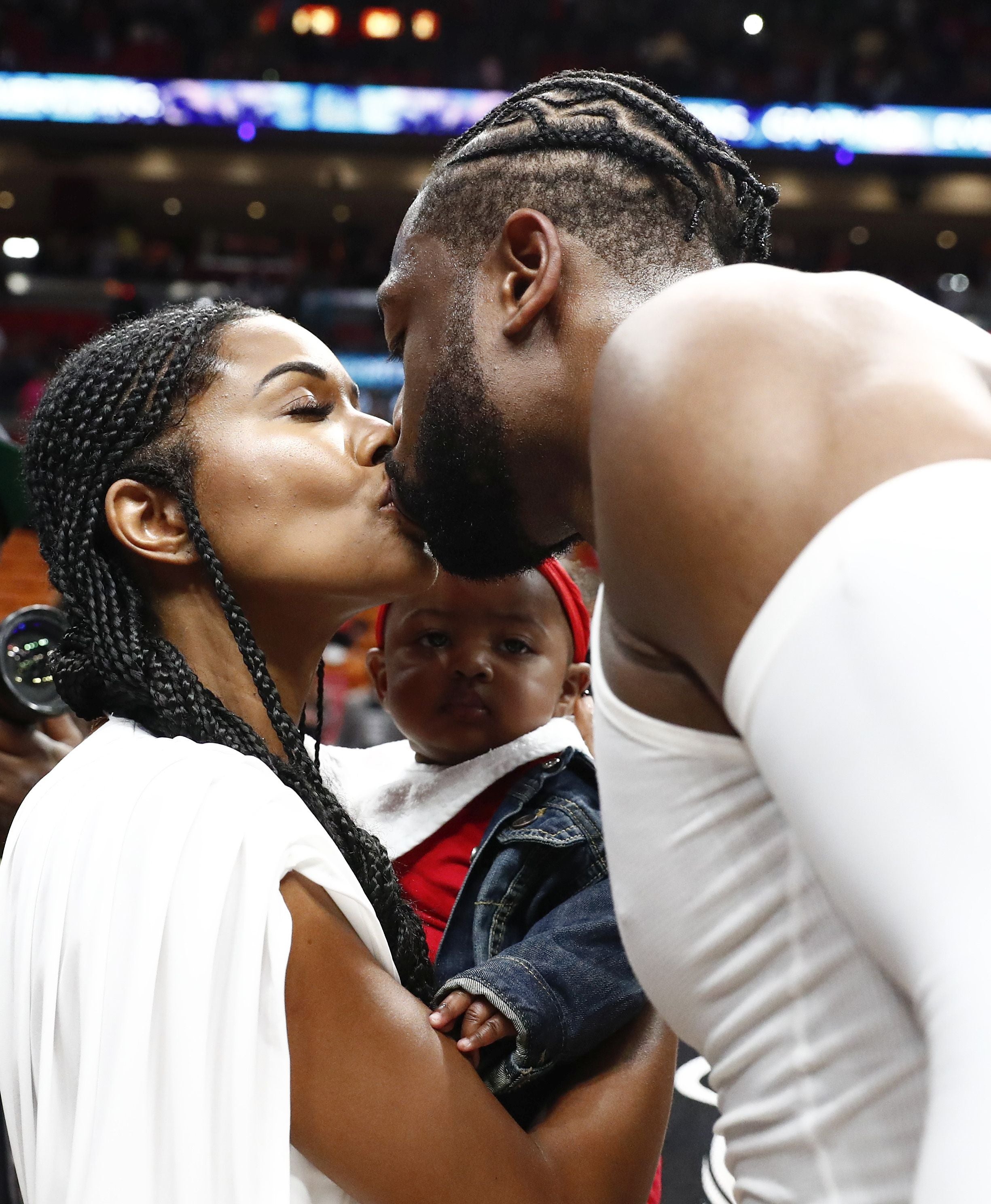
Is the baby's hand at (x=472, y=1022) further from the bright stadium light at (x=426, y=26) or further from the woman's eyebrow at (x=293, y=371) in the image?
the bright stadium light at (x=426, y=26)

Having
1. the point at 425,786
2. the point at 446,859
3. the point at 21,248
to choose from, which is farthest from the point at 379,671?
the point at 21,248

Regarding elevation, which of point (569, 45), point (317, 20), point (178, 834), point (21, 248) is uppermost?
point (317, 20)

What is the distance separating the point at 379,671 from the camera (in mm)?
2205

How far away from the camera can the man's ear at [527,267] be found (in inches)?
52.6

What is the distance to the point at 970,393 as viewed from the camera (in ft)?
2.65

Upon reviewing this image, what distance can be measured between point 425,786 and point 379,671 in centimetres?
29

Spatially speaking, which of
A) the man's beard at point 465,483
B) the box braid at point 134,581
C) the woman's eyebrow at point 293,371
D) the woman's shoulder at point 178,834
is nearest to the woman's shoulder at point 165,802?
the woman's shoulder at point 178,834

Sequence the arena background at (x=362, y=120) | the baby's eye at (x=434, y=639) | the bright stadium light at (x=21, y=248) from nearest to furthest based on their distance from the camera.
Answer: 1. the baby's eye at (x=434, y=639)
2. the arena background at (x=362, y=120)
3. the bright stadium light at (x=21, y=248)

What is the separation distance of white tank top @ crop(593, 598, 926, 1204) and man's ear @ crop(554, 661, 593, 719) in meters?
1.14

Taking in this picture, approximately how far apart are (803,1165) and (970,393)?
1.86 feet

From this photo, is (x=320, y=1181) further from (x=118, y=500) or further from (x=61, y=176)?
(x=61, y=176)

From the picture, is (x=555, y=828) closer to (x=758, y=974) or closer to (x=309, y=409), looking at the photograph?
(x=309, y=409)

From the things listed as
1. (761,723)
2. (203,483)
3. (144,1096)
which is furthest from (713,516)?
(203,483)

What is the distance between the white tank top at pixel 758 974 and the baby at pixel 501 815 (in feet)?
1.37
